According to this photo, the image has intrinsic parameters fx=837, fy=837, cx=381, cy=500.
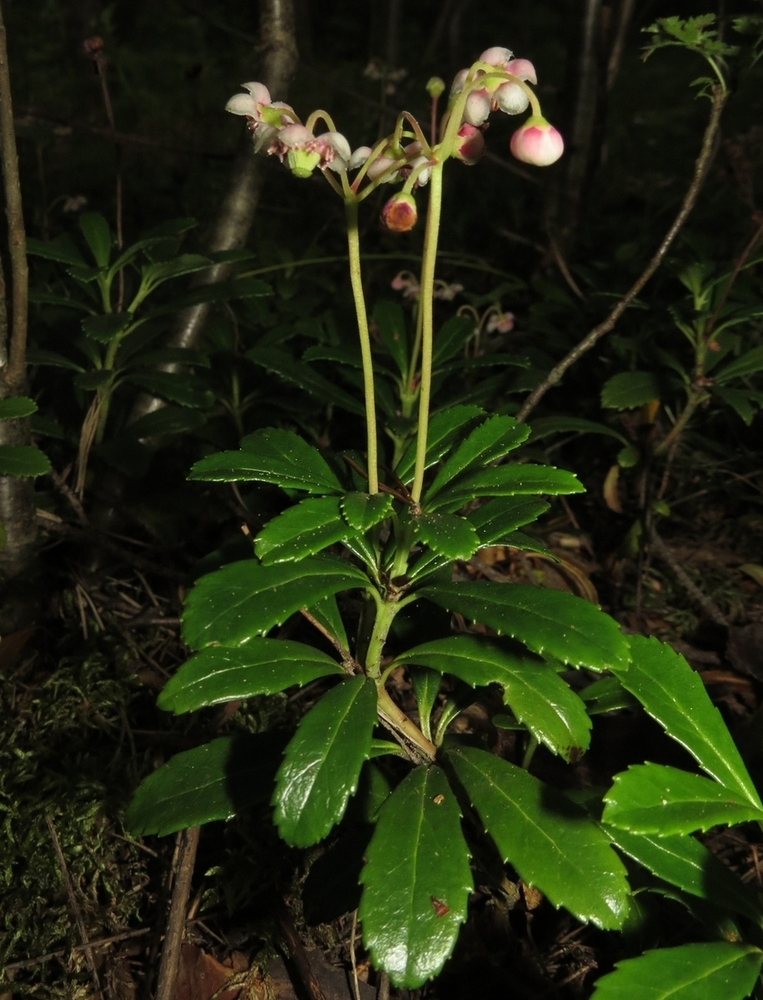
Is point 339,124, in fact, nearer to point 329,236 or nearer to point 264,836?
point 329,236

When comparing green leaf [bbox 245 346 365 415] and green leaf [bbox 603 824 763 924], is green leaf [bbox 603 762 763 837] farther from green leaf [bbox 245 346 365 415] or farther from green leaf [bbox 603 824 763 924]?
green leaf [bbox 245 346 365 415]

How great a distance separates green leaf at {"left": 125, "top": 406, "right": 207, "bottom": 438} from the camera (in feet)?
5.81

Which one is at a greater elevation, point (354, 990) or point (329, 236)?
point (329, 236)

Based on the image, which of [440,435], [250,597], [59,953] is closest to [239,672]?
[250,597]

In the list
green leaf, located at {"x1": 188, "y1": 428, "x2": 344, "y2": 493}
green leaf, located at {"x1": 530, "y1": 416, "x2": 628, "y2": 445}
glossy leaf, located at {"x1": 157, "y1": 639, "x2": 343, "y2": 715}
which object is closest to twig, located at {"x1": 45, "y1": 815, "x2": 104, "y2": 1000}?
glossy leaf, located at {"x1": 157, "y1": 639, "x2": 343, "y2": 715}

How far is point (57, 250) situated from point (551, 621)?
1.45m

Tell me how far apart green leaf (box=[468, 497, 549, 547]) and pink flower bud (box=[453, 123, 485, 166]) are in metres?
0.44

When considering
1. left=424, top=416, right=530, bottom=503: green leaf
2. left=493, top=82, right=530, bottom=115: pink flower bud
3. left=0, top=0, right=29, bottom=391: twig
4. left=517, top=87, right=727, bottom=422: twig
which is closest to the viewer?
left=493, top=82, right=530, bottom=115: pink flower bud

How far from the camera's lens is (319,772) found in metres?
0.93

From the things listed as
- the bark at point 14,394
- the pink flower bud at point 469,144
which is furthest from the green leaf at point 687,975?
the bark at point 14,394

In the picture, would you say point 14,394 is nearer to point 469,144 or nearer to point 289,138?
point 289,138

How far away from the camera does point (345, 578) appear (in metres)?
1.06

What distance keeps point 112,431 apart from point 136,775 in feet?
3.09

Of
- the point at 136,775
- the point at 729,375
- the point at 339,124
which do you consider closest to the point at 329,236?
the point at 339,124
